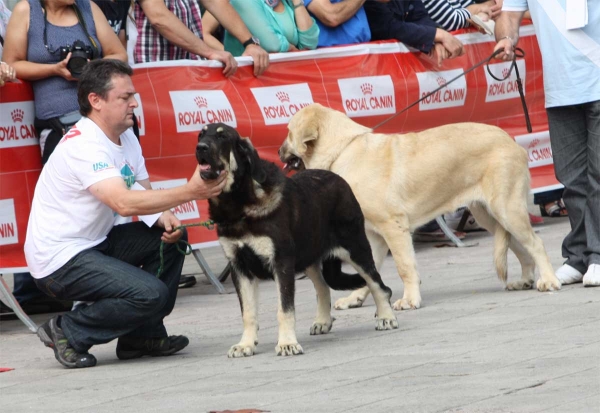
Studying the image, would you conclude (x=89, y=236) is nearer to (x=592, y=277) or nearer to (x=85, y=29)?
(x=85, y=29)

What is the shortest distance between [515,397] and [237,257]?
192cm

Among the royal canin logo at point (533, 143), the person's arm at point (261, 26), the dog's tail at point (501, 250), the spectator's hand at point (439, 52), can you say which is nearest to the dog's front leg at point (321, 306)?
the dog's tail at point (501, 250)

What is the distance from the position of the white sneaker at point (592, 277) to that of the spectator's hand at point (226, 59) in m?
3.16

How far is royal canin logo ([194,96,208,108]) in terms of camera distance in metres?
8.32

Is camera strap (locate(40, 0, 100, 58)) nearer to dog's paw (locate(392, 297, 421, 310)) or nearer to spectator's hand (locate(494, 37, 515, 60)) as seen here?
dog's paw (locate(392, 297, 421, 310))

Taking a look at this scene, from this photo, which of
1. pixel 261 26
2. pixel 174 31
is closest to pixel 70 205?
pixel 174 31

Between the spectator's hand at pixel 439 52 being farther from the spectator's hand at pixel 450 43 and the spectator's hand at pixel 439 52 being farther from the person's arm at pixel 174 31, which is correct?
the person's arm at pixel 174 31

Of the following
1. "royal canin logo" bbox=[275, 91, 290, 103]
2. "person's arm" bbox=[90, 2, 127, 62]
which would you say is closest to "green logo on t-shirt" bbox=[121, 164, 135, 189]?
"person's arm" bbox=[90, 2, 127, 62]

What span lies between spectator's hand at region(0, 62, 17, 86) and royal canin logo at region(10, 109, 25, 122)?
0.34 meters

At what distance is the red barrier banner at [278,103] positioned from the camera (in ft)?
24.0

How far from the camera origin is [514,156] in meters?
7.17

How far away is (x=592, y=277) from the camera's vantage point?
277 inches

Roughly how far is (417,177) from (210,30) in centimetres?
301

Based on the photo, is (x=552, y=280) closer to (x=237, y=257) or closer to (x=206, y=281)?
(x=237, y=257)
